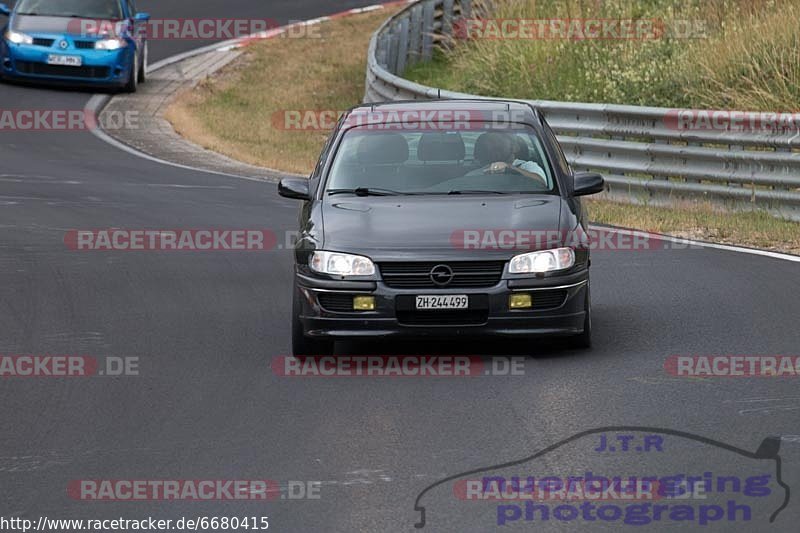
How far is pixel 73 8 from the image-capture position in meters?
28.5

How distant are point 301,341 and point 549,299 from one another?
149 centimetres

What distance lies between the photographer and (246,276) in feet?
44.1

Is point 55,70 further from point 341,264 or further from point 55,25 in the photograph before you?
point 341,264

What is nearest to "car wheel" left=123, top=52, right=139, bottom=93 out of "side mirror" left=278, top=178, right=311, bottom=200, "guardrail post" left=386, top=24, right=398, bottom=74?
"guardrail post" left=386, top=24, right=398, bottom=74

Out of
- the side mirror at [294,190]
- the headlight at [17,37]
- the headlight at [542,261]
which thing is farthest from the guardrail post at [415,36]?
the headlight at [542,261]

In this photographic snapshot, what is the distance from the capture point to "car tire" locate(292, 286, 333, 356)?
10008 millimetres

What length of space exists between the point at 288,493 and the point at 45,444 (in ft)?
5.04

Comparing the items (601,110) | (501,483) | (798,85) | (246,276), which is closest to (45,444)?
(501,483)

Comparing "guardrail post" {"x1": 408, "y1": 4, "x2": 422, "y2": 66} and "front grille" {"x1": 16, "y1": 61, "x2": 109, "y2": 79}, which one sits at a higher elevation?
"guardrail post" {"x1": 408, "y1": 4, "x2": 422, "y2": 66}

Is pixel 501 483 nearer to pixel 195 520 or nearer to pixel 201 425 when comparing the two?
pixel 195 520

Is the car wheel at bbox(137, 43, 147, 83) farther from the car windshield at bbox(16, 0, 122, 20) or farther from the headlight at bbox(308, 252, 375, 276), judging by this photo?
the headlight at bbox(308, 252, 375, 276)

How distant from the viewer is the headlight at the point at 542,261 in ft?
31.9

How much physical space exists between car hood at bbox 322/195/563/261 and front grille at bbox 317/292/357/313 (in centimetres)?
27

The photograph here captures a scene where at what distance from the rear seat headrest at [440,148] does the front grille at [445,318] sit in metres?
1.46
